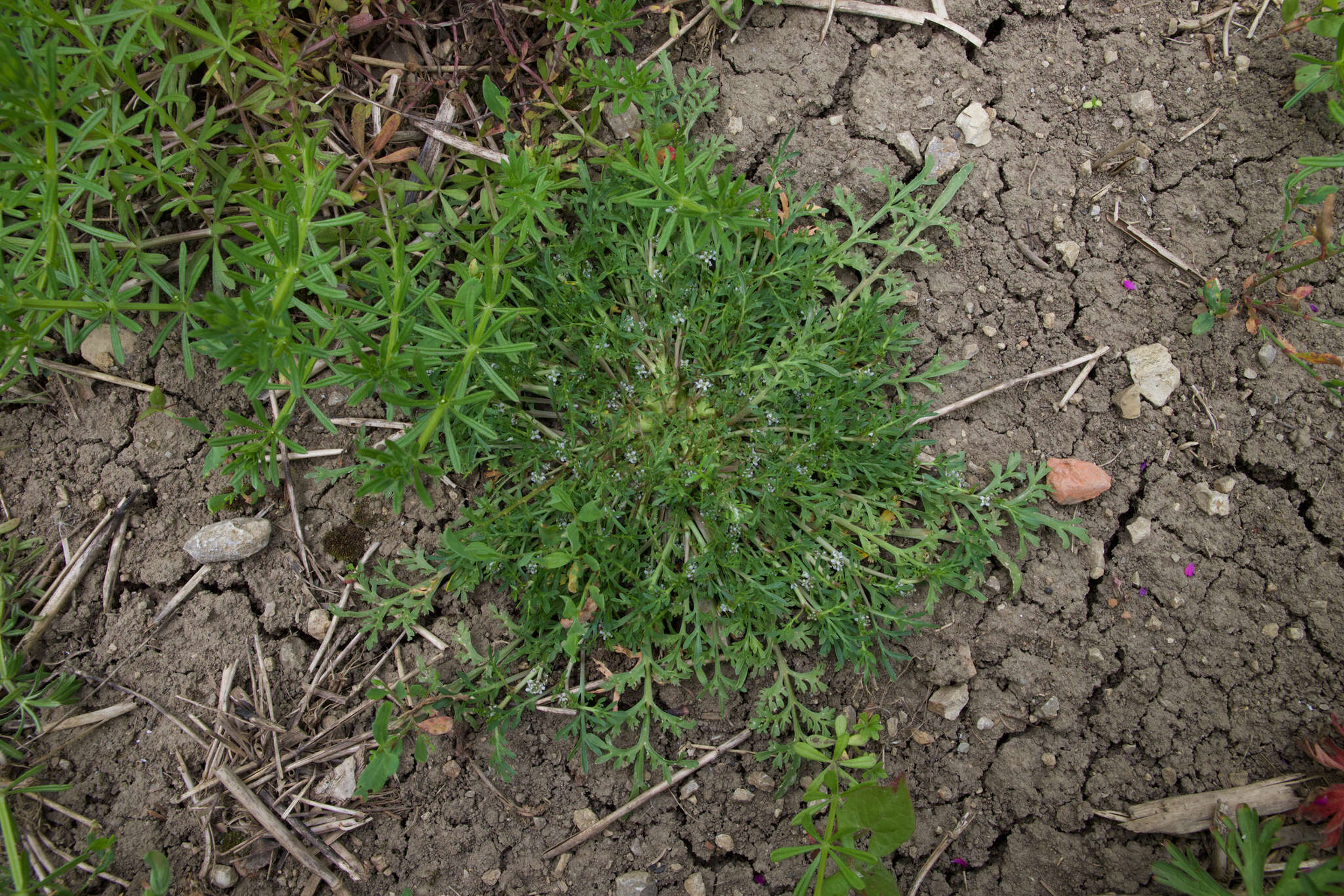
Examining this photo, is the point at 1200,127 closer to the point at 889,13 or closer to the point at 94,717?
the point at 889,13

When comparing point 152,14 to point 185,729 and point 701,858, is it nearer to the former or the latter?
point 185,729

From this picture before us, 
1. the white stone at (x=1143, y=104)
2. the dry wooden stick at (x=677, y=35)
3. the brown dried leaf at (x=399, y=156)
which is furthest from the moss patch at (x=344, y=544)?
the white stone at (x=1143, y=104)

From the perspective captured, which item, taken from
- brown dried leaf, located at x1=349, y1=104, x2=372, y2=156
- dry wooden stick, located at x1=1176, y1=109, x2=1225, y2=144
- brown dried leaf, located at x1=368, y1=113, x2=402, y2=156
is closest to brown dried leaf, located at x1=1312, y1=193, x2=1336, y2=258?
dry wooden stick, located at x1=1176, y1=109, x2=1225, y2=144

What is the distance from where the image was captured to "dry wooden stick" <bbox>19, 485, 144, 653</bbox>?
3133mm

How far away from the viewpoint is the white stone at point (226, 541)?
126 inches

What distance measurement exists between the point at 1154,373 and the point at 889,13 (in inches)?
79.3

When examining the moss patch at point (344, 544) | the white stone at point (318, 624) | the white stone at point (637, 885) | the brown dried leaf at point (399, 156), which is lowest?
the white stone at point (637, 885)

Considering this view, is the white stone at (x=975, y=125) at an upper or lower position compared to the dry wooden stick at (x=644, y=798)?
upper

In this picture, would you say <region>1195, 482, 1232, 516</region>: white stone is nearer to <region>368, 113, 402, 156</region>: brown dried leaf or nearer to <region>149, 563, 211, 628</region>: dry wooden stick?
<region>368, 113, 402, 156</region>: brown dried leaf

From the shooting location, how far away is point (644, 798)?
3125 millimetres

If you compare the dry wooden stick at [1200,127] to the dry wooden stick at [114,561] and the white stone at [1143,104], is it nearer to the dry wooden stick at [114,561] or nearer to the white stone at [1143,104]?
the white stone at [1143,104]

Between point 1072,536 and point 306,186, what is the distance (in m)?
3.27

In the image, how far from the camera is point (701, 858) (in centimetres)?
308

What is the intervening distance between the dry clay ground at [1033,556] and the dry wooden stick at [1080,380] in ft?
0.13
